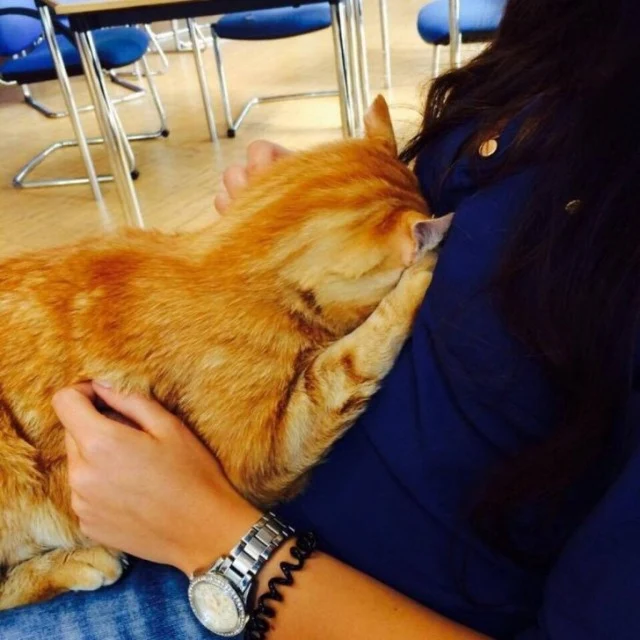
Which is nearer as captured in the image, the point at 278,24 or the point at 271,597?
the point at 271,597

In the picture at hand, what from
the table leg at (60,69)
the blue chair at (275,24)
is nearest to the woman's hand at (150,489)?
the table leg at (60,69)

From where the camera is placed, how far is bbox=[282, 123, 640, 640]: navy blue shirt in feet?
2.44

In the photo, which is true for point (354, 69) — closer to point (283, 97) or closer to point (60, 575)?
point (283, 97)

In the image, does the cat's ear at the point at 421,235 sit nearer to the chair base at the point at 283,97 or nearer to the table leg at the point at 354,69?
the table leg at the point at 354,69

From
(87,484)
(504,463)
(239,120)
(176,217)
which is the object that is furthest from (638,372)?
(239,120)

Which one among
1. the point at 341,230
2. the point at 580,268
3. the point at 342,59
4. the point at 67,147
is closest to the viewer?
the point at 580,268

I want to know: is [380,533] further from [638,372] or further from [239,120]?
[239,120]

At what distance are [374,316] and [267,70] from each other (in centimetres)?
494

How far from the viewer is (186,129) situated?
14.9ft

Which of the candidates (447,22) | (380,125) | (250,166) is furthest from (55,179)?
(380,125)

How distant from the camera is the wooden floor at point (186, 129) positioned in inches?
135

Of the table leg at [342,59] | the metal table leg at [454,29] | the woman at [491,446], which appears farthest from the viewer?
the metal table leg at [454,29]

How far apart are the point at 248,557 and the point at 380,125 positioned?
0.66 metres

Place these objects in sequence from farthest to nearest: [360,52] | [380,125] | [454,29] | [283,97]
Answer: [283,97] < [360,52] < [454,29] < [380,125]
